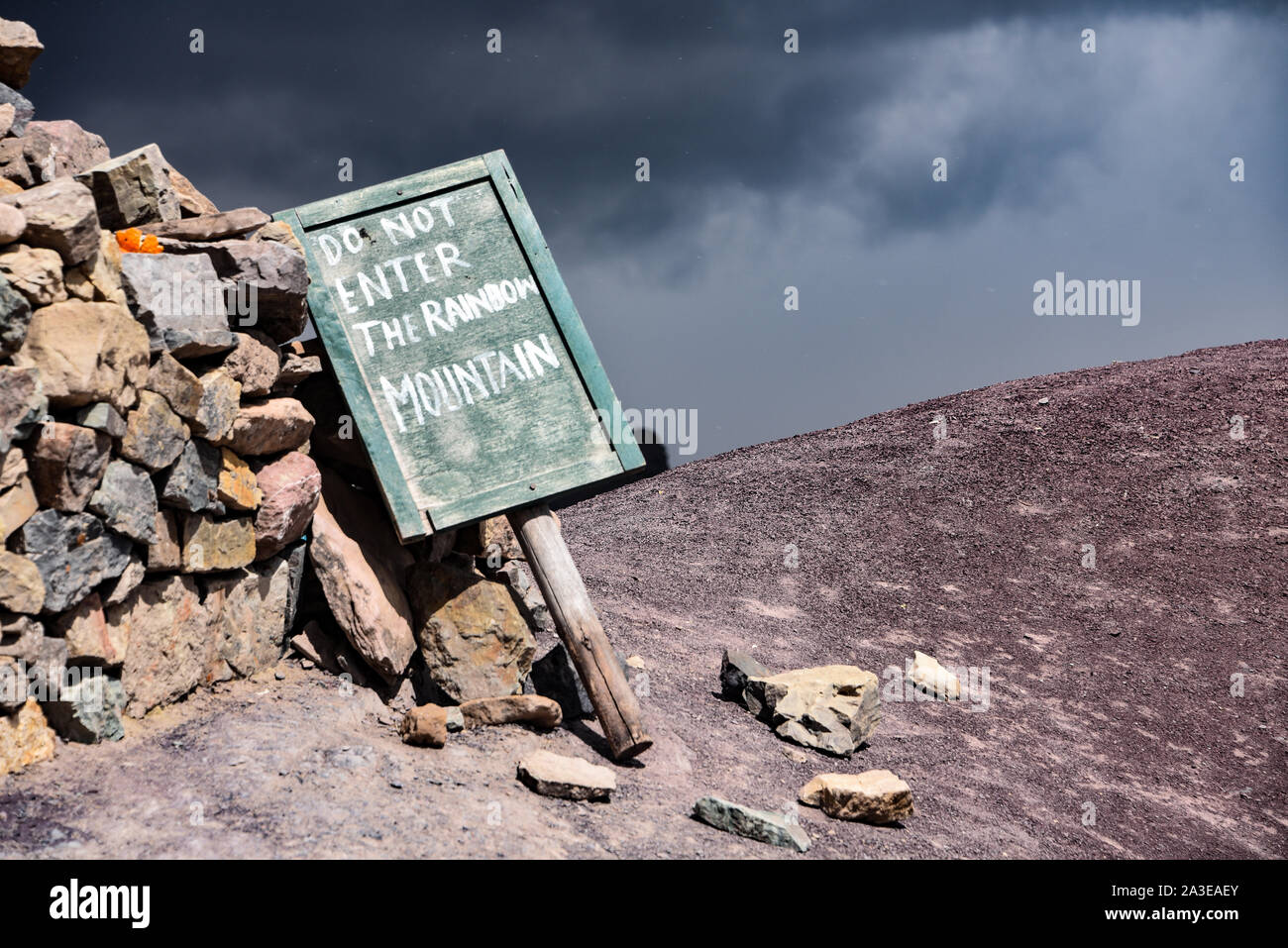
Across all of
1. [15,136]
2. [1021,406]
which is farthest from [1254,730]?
[15,136]

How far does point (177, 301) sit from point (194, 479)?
0.96m

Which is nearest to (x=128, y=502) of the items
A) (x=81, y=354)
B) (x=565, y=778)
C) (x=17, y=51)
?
(x=81, y=354)

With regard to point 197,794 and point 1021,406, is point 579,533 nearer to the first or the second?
point 1021,406

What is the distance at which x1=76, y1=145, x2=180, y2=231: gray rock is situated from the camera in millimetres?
5191

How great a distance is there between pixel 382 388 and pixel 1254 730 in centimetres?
795

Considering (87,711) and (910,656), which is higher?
(87,711)

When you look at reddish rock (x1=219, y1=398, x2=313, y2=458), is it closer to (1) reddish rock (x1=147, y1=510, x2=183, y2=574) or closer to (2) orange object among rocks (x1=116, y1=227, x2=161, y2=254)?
(1) reddish rock (x1=147, y1=510, x2=183, y2=574)

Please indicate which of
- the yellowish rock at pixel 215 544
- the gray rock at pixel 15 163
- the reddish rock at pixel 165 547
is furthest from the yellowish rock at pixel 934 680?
the gray rock at pixel 15 163

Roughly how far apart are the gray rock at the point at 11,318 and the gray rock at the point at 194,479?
1.00 meters

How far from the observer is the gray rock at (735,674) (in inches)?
290

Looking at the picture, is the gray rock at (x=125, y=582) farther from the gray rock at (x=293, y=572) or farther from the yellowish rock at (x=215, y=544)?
the gray rock at (x=293, y=572)

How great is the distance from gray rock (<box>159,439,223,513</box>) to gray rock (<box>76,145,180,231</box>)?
4.42 feet

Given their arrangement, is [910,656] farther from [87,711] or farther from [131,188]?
[131,188]

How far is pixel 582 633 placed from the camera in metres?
5.94
